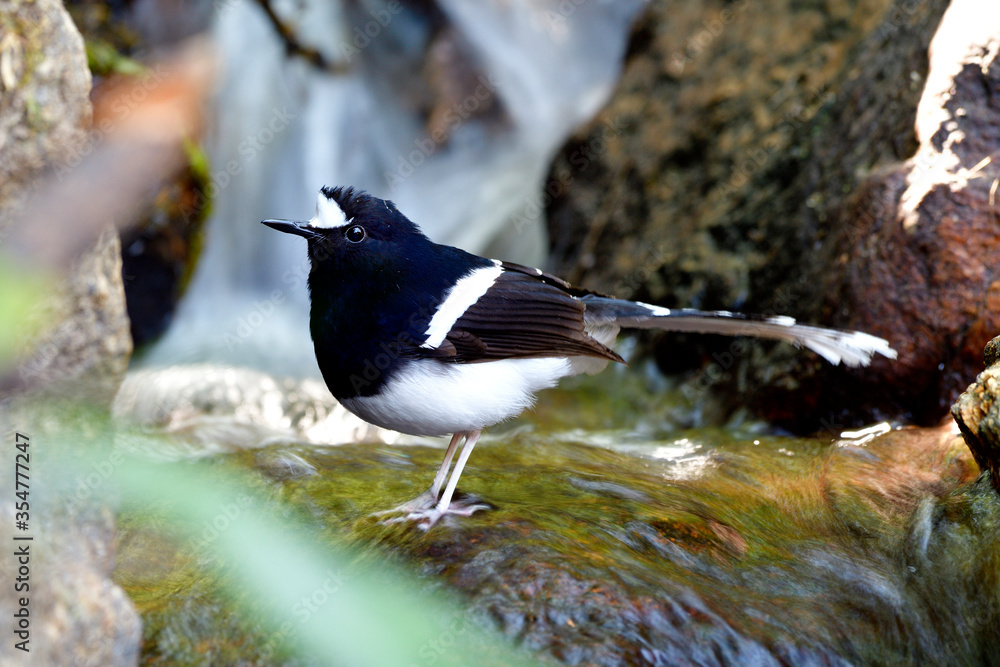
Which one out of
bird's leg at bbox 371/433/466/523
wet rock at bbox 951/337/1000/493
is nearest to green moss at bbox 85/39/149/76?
bird's leg at bbox 371/433/466/523

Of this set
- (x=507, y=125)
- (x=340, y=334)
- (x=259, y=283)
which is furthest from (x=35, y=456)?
(x=507, y=125)

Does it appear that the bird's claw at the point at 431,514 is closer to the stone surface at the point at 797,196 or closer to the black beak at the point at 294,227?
the black beak at the point at 294,227

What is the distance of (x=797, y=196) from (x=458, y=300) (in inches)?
122

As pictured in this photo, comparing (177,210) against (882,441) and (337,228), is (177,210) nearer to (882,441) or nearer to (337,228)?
(337,228)

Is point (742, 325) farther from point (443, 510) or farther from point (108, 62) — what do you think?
point (108, 62)

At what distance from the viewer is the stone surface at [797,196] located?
4.17 meters

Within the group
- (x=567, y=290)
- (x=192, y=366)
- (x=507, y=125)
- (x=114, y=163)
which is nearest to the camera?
(x=567, y=290)

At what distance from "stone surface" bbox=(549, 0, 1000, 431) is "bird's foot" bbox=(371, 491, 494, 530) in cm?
234

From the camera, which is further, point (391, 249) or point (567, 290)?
point (567, 290)

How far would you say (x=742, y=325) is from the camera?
3863 mm

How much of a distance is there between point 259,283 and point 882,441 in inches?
248

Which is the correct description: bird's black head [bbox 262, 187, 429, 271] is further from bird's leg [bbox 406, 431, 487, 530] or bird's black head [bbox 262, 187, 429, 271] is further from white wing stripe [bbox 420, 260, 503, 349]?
bird's leg [bbox 406, 431, 487, 530]

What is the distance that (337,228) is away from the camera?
10.8ft

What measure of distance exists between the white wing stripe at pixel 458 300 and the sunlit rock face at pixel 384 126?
4.23 m
